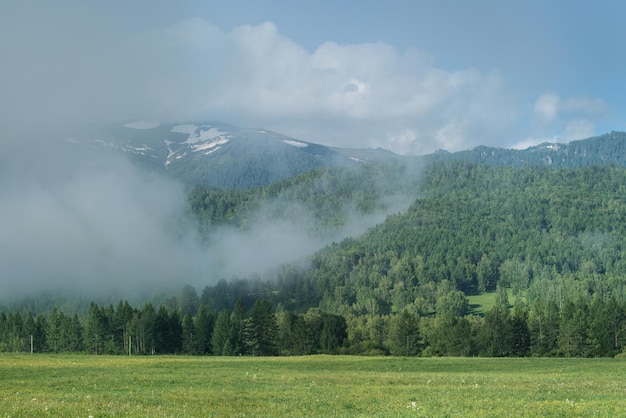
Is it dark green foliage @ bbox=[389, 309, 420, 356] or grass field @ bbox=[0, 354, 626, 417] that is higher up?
grass field @ bbox=[0, 354, 626, 417]

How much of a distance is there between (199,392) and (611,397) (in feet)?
81.3

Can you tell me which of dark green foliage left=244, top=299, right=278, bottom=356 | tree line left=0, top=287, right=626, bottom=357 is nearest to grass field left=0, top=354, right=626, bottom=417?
tree line left=0, top=287, right=626, bottom=357

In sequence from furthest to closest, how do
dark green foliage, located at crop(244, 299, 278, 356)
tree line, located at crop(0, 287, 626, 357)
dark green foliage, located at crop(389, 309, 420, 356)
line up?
1. dark green foliage, located at crop(389, 309, 420, 356)
2. dark green foliage, located at crop(244, 299, 278, 356)
3. tree line, located at crop(0, 287, 626, 357)

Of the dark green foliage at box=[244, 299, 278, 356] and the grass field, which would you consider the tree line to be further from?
the grass field

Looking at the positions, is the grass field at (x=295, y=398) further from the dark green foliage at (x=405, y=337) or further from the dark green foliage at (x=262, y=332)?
the dark green foliage at (x=405, y=337)

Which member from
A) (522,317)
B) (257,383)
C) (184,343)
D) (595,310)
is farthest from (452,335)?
(257,383)

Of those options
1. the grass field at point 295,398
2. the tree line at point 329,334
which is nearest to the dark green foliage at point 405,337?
the tree line at point 329,334

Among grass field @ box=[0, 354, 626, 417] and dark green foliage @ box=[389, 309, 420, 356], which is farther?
dark green foliage @ box=[389, 309, 420, 356]

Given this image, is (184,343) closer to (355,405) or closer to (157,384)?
(157,384)

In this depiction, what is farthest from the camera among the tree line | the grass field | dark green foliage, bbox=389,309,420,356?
dark green foliage, bbox=389,309,420,356

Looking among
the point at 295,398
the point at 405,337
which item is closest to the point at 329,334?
the point at 405,337

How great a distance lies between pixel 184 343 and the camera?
163500 millimetres

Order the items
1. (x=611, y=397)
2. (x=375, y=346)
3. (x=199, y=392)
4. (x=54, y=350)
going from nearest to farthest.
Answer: (x=611, y=397) → (x=199, y=392) → (x=375, y=346) → (x=54, y=350)

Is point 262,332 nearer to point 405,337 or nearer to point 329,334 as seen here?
point 329,334
